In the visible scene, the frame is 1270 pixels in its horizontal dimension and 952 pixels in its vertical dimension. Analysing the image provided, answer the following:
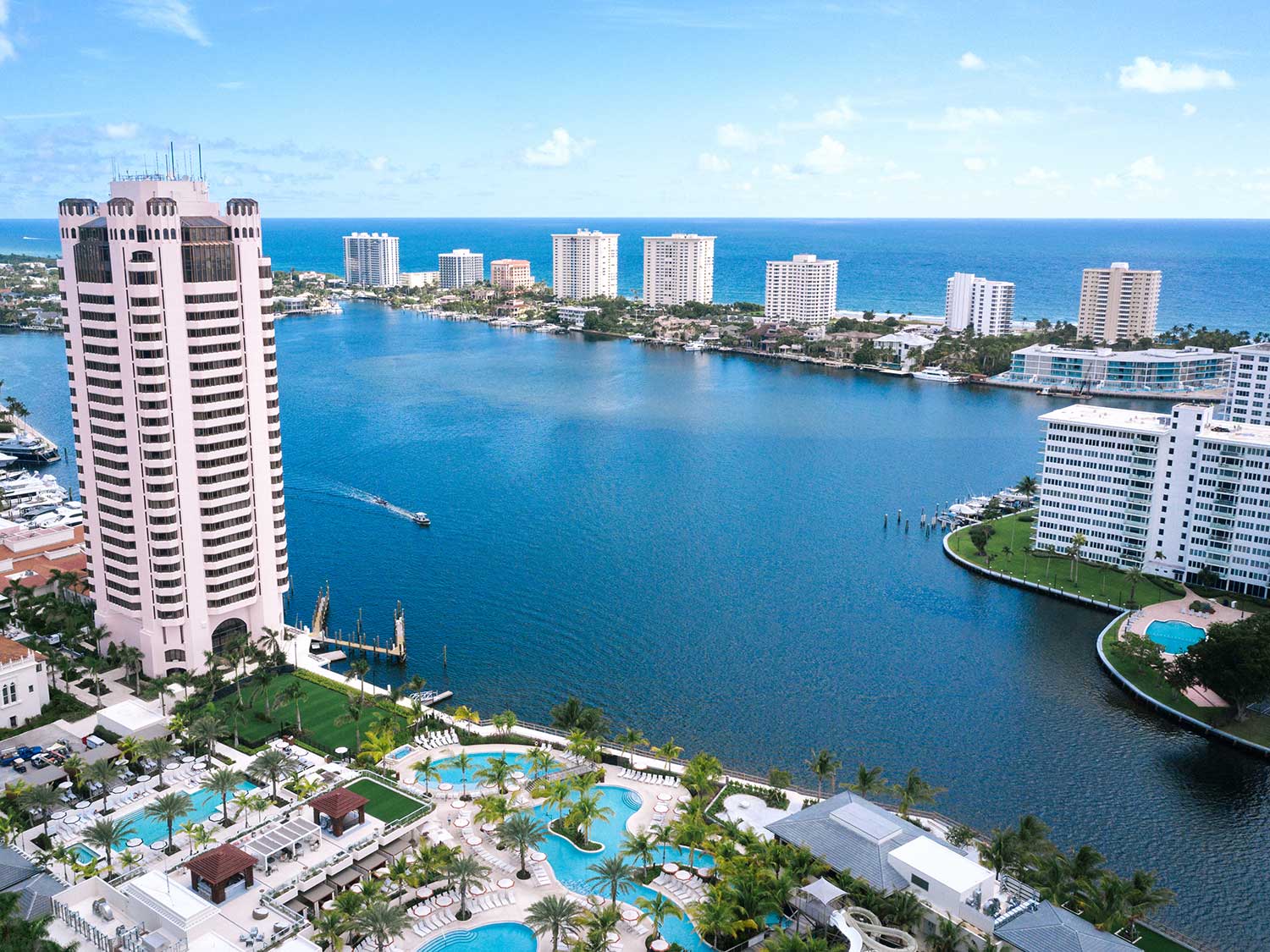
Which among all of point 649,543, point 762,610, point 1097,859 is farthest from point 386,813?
point 649,543

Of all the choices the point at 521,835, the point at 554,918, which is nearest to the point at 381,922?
the point at 554,918

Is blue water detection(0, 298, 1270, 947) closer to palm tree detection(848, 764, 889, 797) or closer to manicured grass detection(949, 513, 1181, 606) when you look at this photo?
manicured grass detection(949, 513, 1181, 606)

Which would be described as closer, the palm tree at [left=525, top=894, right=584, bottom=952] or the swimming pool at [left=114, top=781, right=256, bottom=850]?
the palm tree at [left=525, top=894, right=584, bottom=952]

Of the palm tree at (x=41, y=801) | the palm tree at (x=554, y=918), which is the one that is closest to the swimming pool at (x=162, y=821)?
the palm tree at (x=41, y=801)

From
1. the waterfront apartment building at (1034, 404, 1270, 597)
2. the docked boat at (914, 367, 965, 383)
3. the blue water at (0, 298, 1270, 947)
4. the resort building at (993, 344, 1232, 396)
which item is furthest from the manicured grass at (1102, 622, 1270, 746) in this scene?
the docked boat at (914, 367, 965, 383)

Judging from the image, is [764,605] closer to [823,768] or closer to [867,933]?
[823,768]
